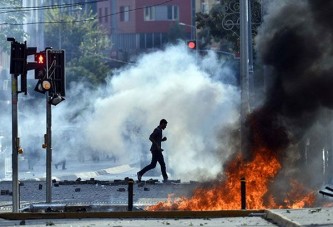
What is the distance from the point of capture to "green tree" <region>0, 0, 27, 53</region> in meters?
95.9

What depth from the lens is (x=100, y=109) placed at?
5875 cm

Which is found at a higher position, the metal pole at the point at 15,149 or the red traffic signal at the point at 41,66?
the red traffic signal at the point at 41,66

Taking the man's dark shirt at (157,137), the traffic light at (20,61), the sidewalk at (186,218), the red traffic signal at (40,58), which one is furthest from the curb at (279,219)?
the man's dark shirt at (157,137)

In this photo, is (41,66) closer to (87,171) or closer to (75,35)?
(87,171)

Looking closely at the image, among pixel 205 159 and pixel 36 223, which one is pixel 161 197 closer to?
pixel 36 223

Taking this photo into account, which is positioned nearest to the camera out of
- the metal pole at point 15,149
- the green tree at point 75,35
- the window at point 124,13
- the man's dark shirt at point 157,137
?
the metal pole at point 15,149

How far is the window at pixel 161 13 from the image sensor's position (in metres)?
126

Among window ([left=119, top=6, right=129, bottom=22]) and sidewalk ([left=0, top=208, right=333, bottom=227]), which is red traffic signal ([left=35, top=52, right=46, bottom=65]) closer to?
sidewalk ([left=0, top=208, right=333, bottom=227])

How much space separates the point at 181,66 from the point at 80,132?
833 cm

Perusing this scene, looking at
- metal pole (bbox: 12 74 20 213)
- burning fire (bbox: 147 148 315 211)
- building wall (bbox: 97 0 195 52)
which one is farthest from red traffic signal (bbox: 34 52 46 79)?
building wall (bbox: 97 0 195 52)

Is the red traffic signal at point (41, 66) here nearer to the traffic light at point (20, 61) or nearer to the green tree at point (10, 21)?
the traffic light at point (20, 61)

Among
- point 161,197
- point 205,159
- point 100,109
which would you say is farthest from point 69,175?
point 161,197

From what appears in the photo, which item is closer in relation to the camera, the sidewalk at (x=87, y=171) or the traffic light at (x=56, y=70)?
the traffic light at (x=56, y=70)

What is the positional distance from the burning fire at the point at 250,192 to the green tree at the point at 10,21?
6886 cm
